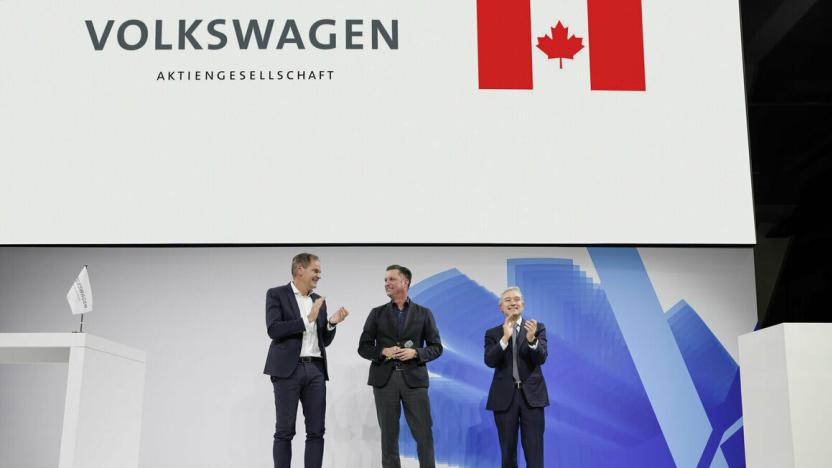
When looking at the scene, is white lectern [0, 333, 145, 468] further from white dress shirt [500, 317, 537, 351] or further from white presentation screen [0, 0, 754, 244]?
white dress shirt [500, 317, 537, 351]

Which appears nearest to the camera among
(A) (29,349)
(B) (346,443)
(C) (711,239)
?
(A) (29,349)

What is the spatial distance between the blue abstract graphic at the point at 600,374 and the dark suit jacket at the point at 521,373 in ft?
3.38

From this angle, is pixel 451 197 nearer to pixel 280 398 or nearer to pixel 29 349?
pixel 280 398

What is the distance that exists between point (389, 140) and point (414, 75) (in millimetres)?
308

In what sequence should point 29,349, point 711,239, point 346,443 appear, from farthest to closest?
point 346,443, point 711,239, point 29,349

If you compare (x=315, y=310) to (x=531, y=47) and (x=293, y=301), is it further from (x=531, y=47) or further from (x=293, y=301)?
(x=531, y=47)

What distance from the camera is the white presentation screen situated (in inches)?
145

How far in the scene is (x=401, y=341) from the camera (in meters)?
4.19

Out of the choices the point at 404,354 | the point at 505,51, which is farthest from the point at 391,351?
the point at 505,51

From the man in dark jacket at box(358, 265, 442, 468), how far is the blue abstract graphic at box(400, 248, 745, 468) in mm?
941

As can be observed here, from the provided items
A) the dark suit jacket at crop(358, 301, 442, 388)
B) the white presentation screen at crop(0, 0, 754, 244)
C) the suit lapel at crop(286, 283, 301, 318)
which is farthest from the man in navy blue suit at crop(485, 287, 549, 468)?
the suit lapel at crop(286, 283, 301, 318)

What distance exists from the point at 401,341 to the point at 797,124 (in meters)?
2.35

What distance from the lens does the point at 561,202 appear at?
12.2 feet

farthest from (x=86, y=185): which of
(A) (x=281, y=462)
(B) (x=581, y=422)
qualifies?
(B) (x=581, y=422)
